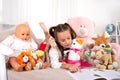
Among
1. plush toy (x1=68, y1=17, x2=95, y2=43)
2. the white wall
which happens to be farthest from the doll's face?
the white wall

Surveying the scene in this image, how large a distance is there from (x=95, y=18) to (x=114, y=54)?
1774 mm

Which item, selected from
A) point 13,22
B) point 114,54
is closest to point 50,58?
point 114,54

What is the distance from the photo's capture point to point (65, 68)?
1312 mm

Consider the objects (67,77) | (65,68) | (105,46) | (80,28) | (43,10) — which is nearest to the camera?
(67,77)

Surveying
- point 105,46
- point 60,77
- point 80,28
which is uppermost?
point 80,28

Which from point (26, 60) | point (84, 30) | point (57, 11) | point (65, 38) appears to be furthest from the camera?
point (57, 11)

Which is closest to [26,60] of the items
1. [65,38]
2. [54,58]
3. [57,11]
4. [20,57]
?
[20,57]

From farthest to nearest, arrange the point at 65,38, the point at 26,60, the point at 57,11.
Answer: the point at 57,11 → the point at 65,38 → the point at 26,60

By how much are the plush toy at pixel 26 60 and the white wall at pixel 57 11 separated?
3.79 feet

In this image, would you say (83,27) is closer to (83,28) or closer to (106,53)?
(83,28)

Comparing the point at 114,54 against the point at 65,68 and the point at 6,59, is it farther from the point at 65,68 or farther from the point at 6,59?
the point at 6,59

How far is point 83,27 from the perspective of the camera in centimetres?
176

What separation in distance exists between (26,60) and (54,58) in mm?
179

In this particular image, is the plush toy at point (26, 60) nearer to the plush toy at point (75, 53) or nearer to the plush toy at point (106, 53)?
the plush toy at point (75, 53)
